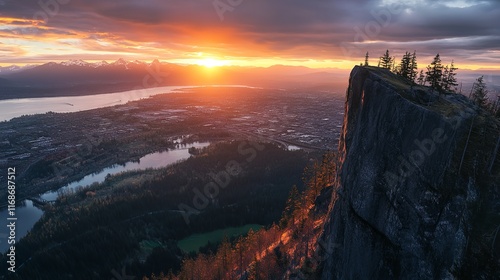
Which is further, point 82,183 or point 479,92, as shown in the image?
point 82,183

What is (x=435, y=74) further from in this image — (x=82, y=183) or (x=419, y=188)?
(x=82, y=183)

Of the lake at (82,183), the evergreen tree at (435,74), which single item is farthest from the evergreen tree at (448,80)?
the lake at (82,183)

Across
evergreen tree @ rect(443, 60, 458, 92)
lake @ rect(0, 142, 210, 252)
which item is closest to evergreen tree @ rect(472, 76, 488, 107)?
evergreen tree @ rect(443, 60, 458, 92)

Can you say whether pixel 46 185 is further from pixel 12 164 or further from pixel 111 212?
pixel 111 212

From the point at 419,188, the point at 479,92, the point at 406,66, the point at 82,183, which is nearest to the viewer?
the point at 419,188

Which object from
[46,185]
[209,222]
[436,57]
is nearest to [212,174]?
[209,222]

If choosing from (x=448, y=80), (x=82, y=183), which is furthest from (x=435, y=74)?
(x=82, y=183)
